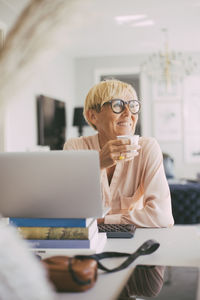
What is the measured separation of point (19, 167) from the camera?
99 cm

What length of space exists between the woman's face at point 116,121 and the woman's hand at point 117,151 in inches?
10.6

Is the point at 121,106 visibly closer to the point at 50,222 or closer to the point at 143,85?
the point at 50,222

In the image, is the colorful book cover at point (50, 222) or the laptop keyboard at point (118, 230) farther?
the laptop keyboard at point (118, 230)

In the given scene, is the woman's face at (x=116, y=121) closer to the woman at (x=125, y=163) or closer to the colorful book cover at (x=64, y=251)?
the woman at (x=125, y=163)

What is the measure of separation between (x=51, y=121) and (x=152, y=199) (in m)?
5.28

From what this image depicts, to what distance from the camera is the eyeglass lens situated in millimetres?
1563

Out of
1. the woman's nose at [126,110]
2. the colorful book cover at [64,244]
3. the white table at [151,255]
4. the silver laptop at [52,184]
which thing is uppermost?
the woman's nose at [126,110]

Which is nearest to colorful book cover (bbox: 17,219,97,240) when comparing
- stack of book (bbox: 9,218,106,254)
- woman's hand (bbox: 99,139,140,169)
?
stack of book (bbox: 9,218,106,254)

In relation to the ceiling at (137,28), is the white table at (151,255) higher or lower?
lower

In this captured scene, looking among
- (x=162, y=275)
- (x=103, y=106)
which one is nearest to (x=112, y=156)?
(x=103, y=106)

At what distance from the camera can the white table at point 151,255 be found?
0.75 meters

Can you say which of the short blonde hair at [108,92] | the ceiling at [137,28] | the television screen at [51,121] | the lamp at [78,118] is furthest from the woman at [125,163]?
the lamp at [78,118]

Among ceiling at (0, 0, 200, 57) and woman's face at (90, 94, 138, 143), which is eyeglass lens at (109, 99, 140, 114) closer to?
woman's face at (90, 94, 138, 143)

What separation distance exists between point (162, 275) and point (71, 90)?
24.4ft
